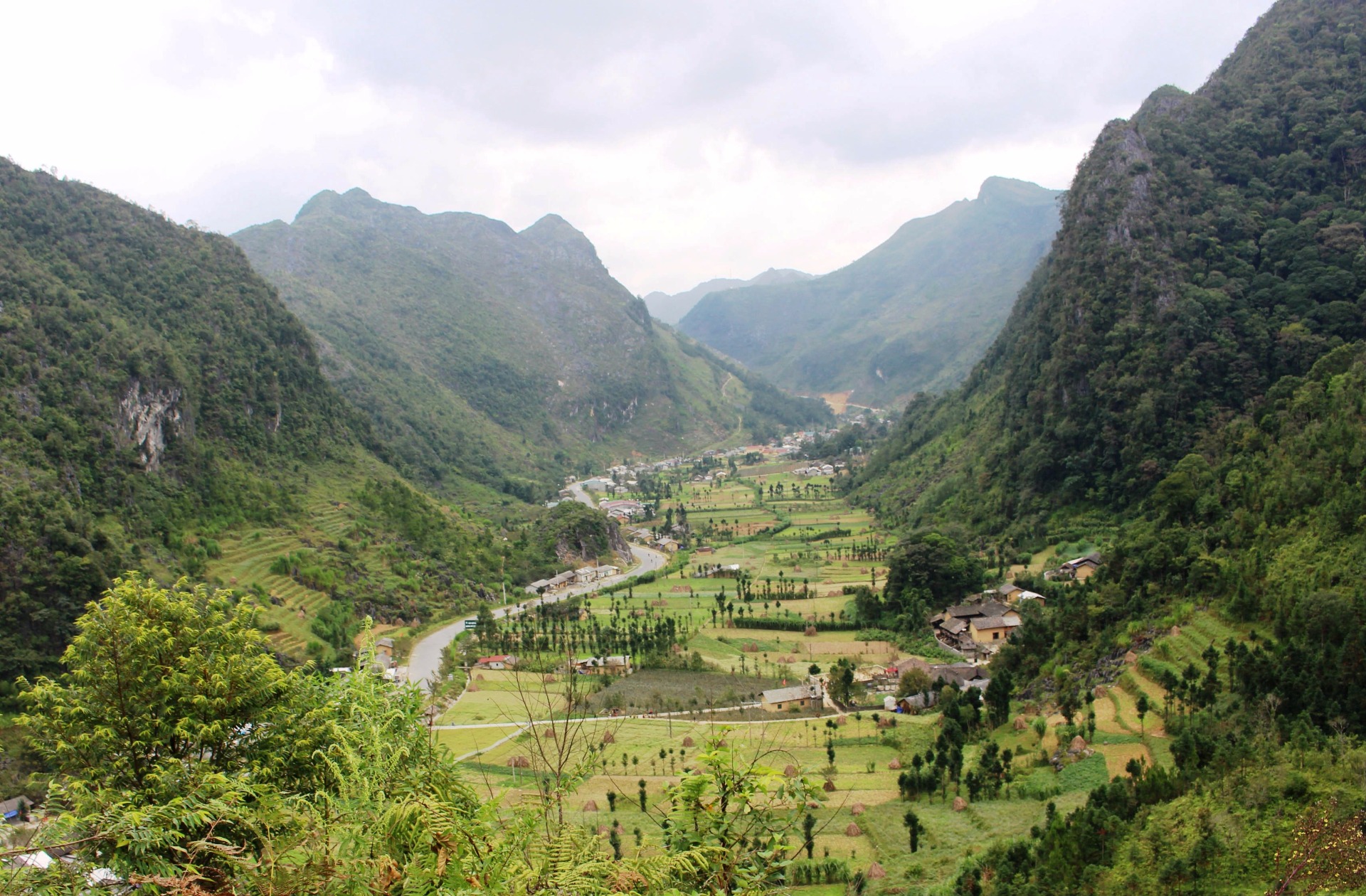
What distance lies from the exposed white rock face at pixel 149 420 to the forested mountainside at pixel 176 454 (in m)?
0.11

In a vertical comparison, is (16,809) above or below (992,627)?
above

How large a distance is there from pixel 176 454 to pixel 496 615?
72.6 feet

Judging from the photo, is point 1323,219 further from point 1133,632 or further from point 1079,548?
point 1133,632

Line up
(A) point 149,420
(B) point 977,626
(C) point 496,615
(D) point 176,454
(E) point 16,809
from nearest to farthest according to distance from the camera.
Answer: (E) point 16,809
(B) point 977,626
(A) point 149,420
(D) point 176,454
(C) point 496,615

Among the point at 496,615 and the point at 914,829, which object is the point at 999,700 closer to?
the point at 914,829

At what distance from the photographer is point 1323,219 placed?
46125 millimetres

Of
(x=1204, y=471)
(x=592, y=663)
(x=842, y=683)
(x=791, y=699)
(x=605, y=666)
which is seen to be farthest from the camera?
(x=605, y=666)

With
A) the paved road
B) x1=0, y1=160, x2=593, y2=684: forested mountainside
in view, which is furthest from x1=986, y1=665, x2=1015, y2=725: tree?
x1=0, y1=160, x2=593, y2=684: forested mountainside

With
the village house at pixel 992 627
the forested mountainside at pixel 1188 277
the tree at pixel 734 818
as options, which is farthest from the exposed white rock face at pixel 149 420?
the forested mountainside at pixel 1188 277

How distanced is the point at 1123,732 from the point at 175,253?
71.4m

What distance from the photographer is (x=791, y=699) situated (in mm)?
33250

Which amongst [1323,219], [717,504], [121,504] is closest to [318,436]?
[121,504]

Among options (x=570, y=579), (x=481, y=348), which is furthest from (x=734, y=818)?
(x=481, y=348)

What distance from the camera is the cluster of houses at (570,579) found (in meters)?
59.8
